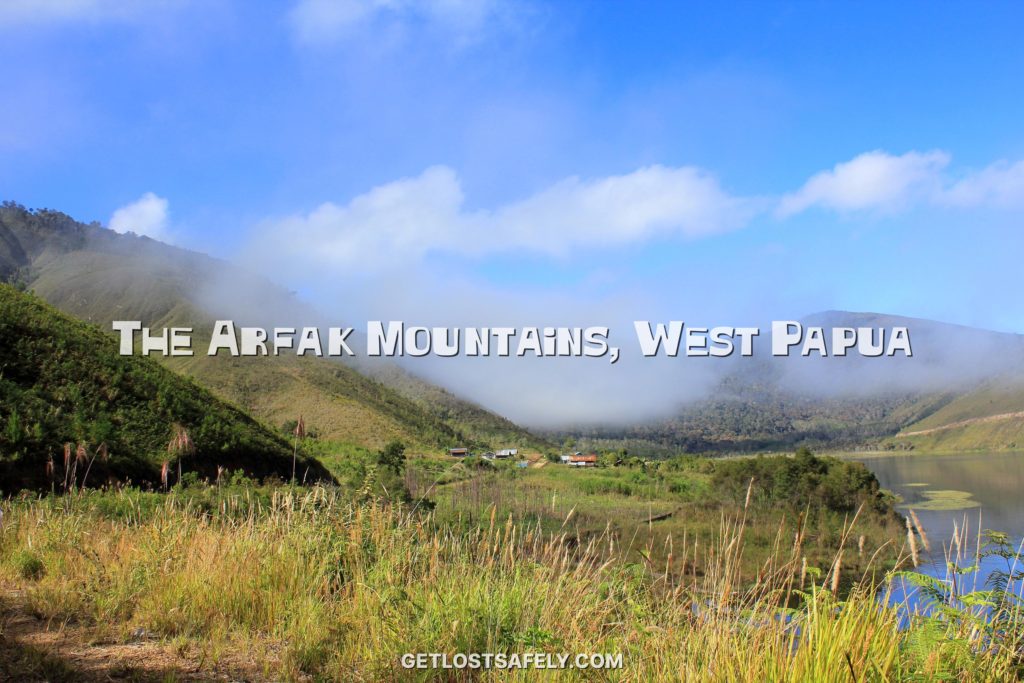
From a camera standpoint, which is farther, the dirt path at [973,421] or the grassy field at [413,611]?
the dirt path at [973,421]

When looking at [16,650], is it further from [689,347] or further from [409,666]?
[689,347]

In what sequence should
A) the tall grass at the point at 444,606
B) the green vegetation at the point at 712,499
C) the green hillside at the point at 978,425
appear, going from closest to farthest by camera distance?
1. the tall grass at the point at 444,606
2. the green vegetation at the point at 712,499
3. the green hillside at the point at 978,425

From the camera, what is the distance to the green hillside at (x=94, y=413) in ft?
46.0

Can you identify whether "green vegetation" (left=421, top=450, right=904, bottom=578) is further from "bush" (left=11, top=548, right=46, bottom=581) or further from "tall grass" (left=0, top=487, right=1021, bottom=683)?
"tall grass" (left=0, top=487, right=1021, bottom=683)

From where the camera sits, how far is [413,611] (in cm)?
449

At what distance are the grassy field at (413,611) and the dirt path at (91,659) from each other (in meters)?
0.01

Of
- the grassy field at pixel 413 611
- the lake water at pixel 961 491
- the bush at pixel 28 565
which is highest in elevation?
the grassy field at pixel 413 611

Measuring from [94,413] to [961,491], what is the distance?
64675mm

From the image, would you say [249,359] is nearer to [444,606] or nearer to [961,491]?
[961,491]

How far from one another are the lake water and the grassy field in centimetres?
1800

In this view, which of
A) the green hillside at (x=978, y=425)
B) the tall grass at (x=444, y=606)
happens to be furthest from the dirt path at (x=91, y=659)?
the green hillside at (x=978, y=425)

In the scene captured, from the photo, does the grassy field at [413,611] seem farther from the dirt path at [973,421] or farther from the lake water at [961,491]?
the dirt path at [973,421]

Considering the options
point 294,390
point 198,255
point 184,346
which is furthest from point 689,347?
point 198,255

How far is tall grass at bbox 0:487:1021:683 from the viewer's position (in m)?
3.18
